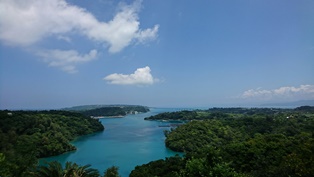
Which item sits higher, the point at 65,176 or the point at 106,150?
the point at 65,176

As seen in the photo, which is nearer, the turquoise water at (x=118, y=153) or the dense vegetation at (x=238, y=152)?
the dense vegetation at (x=238, y=152)

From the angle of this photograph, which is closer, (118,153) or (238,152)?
(238,152)

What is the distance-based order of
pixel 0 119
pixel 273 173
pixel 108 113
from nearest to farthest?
pixel 273 173
pixel 0 119
pixel 108 113

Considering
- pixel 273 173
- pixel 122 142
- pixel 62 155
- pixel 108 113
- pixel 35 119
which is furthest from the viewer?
pixel 108 113

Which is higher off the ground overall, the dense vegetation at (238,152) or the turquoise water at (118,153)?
the dense vegetation at (238,152)

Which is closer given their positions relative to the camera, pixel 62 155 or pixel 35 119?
pixel 62 155

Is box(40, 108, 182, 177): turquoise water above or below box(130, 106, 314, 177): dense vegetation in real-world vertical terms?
below

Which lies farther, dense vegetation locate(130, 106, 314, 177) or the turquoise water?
the turquoise water

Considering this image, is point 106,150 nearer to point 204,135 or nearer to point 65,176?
point 204,135

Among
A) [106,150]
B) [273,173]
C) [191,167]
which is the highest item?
[191,167]

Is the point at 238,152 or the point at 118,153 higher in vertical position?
the point at 238,152

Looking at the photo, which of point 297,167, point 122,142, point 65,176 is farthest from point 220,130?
point 65,176
